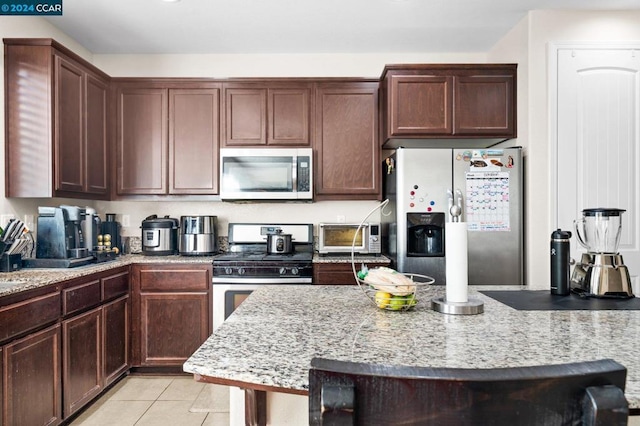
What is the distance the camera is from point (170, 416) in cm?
260

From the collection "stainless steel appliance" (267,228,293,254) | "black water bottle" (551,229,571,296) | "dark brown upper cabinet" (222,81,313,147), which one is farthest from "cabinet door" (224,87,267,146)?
"black water bottle" (551,229,571,296)

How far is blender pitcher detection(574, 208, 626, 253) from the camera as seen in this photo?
1.70 m

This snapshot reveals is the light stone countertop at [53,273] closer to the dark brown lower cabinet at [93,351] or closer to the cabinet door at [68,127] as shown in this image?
the dark brown lower cabinet at [93,351]

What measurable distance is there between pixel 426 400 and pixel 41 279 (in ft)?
7.67

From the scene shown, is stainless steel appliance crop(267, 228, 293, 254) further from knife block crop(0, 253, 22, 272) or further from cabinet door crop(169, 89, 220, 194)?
knife block crop(0, 253, 22, 272)

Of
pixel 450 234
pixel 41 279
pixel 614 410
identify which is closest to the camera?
pixel 614 410

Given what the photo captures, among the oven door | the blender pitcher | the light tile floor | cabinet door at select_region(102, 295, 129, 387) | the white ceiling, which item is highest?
the white ceiling

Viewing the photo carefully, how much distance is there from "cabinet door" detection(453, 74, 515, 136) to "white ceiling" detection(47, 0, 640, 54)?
1.45 ft

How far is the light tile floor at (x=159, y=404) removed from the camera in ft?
8.31

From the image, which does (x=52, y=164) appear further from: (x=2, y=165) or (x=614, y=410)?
(x=614, y=410)

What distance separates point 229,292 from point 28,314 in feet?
4.41

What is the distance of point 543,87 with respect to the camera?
10.1ft

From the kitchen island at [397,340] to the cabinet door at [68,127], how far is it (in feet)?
6.97

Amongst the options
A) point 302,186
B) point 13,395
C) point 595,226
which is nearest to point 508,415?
point 595,226
